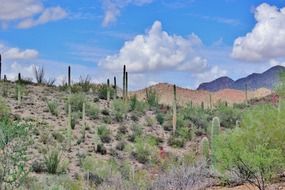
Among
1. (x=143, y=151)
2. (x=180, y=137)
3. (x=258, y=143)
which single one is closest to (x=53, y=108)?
(x=180, y=137)

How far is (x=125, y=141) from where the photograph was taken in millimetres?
37562

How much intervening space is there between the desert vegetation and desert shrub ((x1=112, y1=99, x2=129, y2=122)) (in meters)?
0.06

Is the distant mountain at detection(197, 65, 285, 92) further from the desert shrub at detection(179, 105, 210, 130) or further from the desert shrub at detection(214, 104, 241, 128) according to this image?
the desert shrub at detection(179, 105, 210, 130)

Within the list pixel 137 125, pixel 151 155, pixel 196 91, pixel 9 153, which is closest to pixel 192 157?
pixel 151 155

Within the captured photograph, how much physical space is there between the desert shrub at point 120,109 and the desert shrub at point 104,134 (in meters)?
3.25

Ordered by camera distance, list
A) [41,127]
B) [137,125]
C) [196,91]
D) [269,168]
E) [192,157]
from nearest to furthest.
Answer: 1. [269,168]
2. [192,157]
3. [41,127]
4. [137,125]
5. [196,91]

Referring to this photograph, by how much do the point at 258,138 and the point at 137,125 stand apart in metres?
24.4

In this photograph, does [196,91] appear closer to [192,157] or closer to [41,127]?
[41,127]

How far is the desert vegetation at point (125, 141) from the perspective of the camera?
16.1 meters

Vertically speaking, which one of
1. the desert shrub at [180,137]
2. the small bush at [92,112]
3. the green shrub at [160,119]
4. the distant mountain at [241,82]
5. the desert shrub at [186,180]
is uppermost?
the distant mountain at [241,82]

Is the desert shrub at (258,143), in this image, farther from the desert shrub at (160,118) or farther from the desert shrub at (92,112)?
the desert shrub at (160,118)

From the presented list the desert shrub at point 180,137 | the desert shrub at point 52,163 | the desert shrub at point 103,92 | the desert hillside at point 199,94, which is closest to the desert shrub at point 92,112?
the desert shrub at point 103,92

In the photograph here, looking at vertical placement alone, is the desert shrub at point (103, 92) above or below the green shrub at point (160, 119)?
above

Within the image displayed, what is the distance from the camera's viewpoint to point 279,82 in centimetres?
1998
